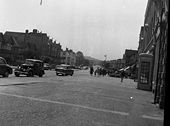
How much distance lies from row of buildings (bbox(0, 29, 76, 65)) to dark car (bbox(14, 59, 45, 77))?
1739 inches

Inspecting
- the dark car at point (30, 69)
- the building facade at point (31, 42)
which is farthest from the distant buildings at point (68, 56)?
the dark car at point (30, 69)

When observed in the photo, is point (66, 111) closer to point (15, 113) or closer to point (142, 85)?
point (15, 113)

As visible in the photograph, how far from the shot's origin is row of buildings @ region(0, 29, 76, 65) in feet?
285

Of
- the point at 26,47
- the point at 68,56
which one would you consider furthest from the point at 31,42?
the point at 68,56

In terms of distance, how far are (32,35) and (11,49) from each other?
71.0 feet

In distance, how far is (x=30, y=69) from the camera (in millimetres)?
31281

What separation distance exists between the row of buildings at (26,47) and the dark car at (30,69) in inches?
1739

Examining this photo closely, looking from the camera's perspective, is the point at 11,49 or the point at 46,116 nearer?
the point at 46,116

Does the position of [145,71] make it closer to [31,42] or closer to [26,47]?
[26,47]

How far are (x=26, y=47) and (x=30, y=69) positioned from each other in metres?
72.1

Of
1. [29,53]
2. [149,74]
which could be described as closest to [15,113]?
[149,74]

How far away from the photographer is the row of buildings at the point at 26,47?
87000 mm

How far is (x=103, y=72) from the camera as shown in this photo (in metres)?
66.7

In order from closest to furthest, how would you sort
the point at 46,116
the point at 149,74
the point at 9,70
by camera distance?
1. the point at 46,116
2. the point at 149,74
3. the point at 9,70
